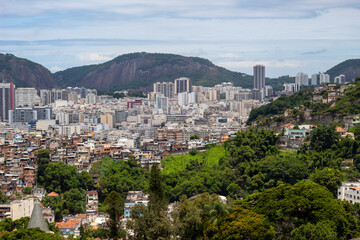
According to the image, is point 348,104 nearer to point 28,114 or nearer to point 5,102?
point 28,114

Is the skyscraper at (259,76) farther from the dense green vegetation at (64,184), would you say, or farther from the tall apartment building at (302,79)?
the dense green vegetation at (64,184)

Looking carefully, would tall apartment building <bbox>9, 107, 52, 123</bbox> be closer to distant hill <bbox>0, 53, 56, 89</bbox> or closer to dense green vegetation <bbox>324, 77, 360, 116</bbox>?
distant hill <bbox>0, 53, 56, 89</bbox>

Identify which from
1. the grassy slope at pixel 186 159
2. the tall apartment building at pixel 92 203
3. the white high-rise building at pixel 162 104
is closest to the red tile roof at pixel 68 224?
the tall apartment building at pixel 92 203

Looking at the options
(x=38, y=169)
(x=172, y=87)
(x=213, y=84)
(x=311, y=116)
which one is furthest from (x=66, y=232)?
(x=213, y=84)

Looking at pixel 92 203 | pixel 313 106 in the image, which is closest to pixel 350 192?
pixel 92 203

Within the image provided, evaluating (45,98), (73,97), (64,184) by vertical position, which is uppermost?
(73,97)
